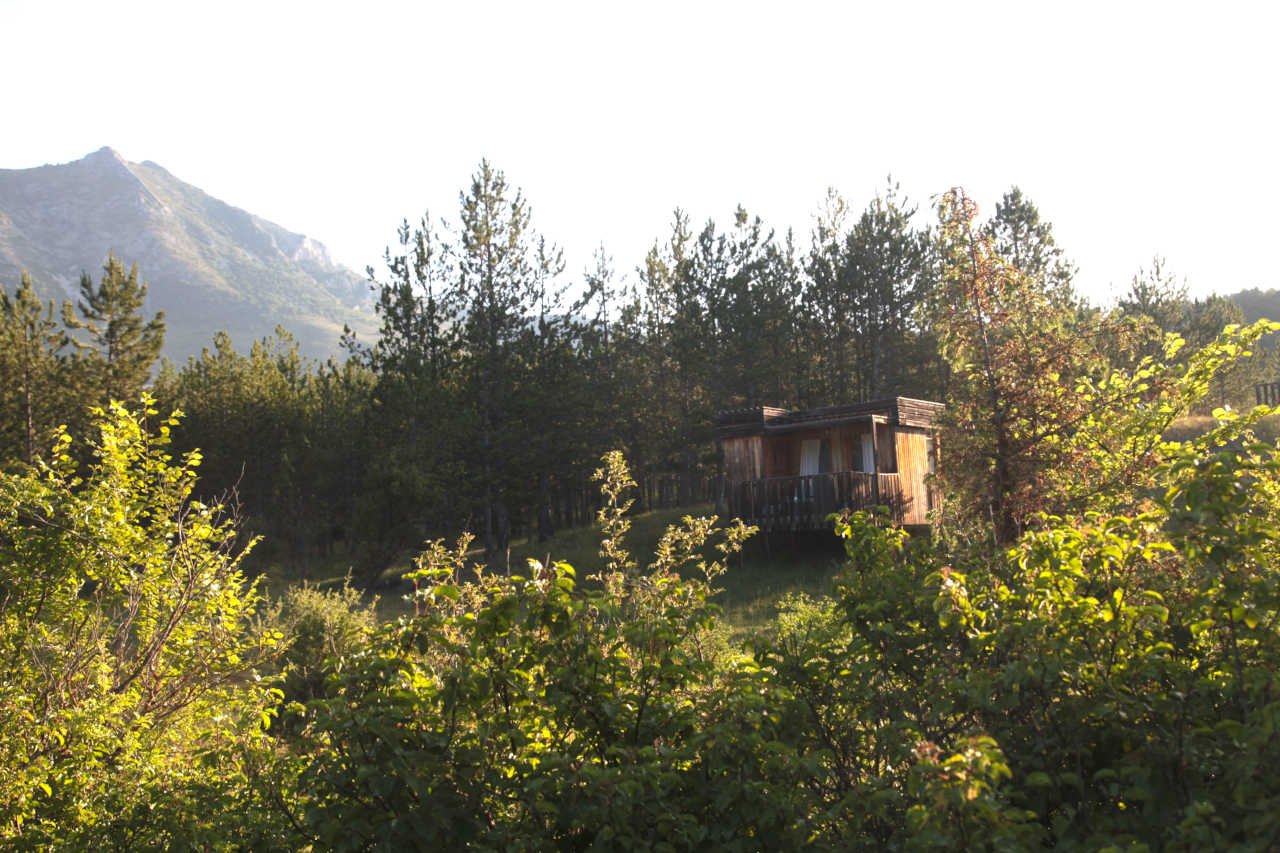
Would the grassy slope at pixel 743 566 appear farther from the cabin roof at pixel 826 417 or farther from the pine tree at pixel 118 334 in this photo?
the pine tree at pixel 118 334

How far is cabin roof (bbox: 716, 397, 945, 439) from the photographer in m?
21.2

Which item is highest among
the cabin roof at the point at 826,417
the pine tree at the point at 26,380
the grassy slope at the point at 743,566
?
the pine tree at the point at 26,380

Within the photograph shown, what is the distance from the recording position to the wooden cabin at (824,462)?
69.1ft

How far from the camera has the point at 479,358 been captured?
2955 cm

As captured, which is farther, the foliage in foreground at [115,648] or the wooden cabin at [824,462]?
the wooden cabin at [824,462]

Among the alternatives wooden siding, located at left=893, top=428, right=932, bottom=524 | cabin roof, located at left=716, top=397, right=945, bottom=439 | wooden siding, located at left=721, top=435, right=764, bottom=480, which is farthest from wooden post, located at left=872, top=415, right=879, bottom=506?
wooden siding, located at left=721, top=435, right=764, bottom=480

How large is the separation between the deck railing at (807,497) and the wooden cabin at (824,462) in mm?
24

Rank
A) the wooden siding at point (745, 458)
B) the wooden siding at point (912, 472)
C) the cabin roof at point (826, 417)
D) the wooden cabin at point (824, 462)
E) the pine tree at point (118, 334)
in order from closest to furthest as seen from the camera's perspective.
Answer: the wooden cabin at point (824, 462) < the cabin roof at point (826, 417) < the wooden siding at point (912, 472) < the wooden siding at point (745, 458) < the pine tree at point (118, 334)

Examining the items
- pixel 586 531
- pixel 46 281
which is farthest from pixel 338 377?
pixel 46 281

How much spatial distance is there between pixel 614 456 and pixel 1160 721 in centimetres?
337

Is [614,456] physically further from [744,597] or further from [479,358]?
[479,358]

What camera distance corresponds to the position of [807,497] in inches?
845

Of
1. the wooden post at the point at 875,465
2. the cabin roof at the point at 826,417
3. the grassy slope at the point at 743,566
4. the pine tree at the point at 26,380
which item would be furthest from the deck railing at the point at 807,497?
the pine tree at the point at 26,380

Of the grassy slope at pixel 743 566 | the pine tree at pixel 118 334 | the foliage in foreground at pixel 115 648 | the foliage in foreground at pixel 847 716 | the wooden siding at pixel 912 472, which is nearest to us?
the foliage in foreground at pixel 847 716
